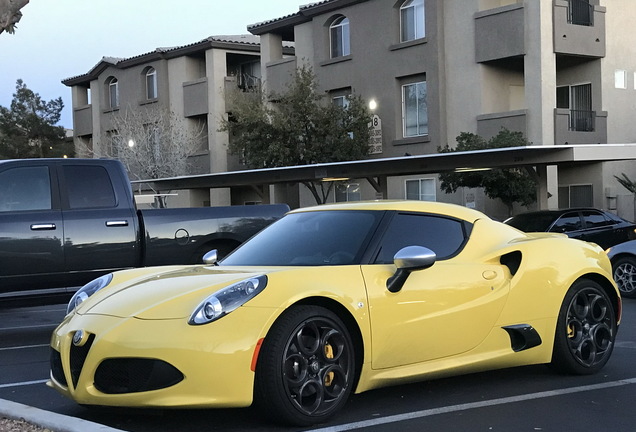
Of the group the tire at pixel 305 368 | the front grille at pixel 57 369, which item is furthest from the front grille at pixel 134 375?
the tire at pixel 305 368

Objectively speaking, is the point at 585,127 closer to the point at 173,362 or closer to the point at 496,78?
the point at 496,78

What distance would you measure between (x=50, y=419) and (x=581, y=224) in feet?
47.5

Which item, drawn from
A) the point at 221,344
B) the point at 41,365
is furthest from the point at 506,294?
the point at 41,365

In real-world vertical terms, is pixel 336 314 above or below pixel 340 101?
below

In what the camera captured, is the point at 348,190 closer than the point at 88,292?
No

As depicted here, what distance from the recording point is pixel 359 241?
6059 mm

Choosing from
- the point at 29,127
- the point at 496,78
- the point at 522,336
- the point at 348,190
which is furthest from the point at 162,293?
the point at 29,127

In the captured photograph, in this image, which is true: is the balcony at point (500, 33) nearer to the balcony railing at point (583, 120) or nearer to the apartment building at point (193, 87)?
the balcony railing at point (583, 120)

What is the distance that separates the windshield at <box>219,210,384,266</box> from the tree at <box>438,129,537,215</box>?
17.9m

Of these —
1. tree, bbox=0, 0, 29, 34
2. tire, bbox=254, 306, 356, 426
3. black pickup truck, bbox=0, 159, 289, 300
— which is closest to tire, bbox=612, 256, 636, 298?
black pickup truck, bbox=0, 159, 289, 300

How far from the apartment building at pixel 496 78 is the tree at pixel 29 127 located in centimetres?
2990

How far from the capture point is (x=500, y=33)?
26.5 m

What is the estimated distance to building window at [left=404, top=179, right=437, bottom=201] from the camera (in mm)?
28969

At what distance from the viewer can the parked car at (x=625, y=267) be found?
528 inches
